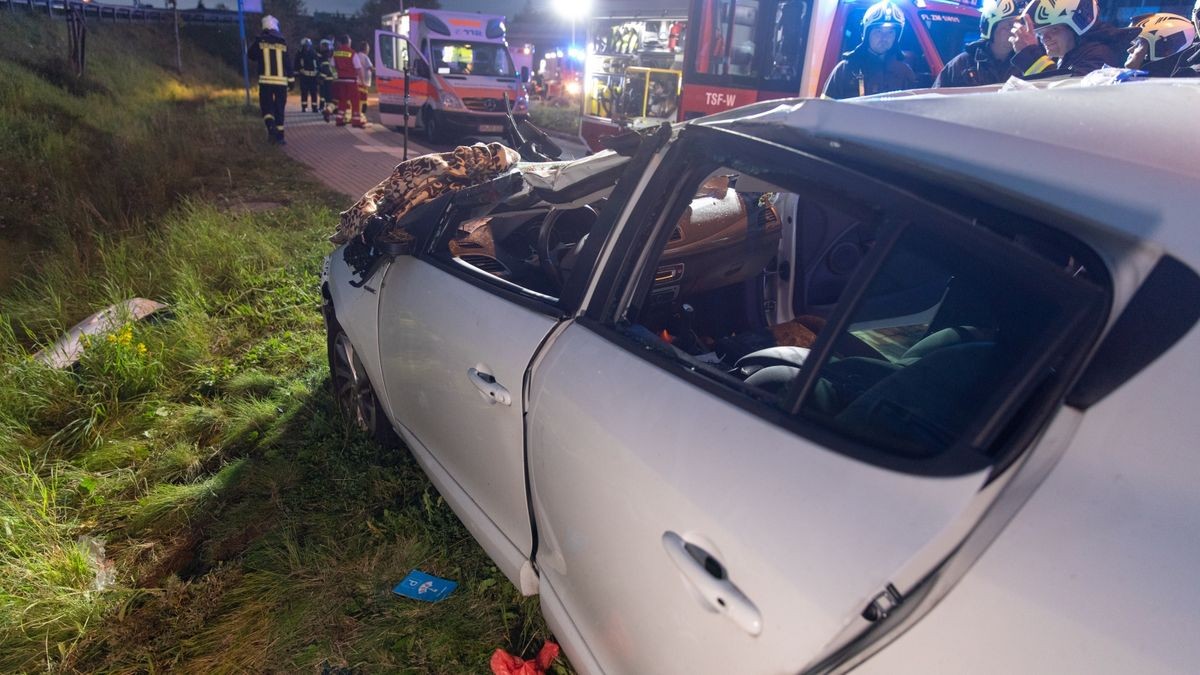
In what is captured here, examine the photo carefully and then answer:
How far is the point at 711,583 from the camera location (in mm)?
1195

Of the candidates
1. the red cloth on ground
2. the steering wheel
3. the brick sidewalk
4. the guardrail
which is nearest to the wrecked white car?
the red cloth on ground

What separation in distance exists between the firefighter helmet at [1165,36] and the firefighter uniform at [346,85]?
1512 centimetres

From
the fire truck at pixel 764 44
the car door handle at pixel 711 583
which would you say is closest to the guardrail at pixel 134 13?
the fire truck at pixel 764 44

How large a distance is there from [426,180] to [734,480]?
1947 millimetres

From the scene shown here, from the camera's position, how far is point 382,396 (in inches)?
110

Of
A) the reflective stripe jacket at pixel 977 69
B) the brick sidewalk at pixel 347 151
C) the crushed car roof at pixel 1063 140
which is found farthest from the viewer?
the brick sidewalk at pixel 347 151

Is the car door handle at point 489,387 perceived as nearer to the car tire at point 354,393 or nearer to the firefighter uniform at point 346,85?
the car tire at point 354,393

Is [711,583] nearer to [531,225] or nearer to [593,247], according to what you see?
[593,247]

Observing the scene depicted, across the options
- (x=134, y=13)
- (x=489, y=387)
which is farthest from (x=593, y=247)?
(x=134, y=13)

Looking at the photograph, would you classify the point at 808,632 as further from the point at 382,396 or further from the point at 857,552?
the point at 382,396

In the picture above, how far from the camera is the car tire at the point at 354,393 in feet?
9.98

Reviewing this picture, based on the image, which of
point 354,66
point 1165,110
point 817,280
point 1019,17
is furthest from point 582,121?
point 1165,110

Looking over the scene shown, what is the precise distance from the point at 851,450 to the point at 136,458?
332 cm

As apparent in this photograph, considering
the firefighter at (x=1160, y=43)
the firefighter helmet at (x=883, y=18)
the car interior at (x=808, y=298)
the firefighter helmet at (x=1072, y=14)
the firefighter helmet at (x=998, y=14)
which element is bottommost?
the car interior at (x=808, y=298)
